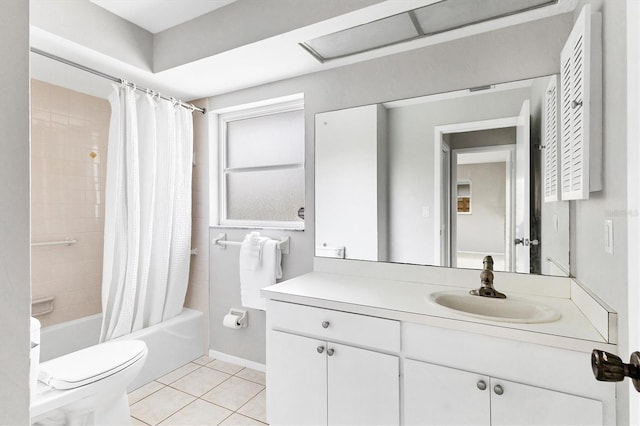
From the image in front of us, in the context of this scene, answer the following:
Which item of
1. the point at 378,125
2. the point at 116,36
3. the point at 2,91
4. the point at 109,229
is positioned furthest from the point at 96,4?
the point at 2,91

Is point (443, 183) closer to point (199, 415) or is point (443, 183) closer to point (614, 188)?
point (614, 188)

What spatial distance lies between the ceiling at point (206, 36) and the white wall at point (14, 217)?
56.5 inches

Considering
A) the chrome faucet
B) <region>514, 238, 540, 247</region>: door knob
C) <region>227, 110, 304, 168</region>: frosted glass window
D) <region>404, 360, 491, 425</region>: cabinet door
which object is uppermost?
<region>227, 110, 304, 168</region>: frosted glass window

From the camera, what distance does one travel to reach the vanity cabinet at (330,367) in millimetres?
1411

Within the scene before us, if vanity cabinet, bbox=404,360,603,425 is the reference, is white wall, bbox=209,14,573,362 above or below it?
above

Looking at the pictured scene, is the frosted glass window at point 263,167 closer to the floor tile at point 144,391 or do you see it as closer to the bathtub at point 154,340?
the bathtub at point 154,340

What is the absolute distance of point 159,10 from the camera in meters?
2.01

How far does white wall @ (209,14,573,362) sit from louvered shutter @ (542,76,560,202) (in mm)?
114

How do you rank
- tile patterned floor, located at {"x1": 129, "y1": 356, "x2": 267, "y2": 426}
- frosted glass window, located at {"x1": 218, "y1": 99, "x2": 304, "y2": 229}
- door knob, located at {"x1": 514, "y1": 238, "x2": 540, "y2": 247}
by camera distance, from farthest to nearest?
1. frosted glass window, located at {"x1": 218, "y1": 99, "x2": 304, "y2": 229}
2. tile patterned floor, located at {"x1": 129, "y1": 356, "x2": 267, "y2": 426}
3. door knob, located at {"x1": 514, "y1": 238, "x2": 540, "y2": 247}

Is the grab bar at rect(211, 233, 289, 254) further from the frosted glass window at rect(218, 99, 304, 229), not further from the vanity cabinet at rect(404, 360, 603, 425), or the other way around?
the vanity cabinet at rect(404, 360, 603, 425)

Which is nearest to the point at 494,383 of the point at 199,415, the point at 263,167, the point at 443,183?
the point at 443,183

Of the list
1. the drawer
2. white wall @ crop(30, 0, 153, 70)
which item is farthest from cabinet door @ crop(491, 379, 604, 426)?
white wall @ crop(30, 0, 153, 70)

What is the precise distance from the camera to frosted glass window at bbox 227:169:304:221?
2.51 meters

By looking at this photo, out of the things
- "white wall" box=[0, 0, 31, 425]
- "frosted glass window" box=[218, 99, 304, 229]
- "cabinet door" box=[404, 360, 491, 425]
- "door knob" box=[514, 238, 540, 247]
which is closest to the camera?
"white wall" box=[0, 0, 31, 425]
